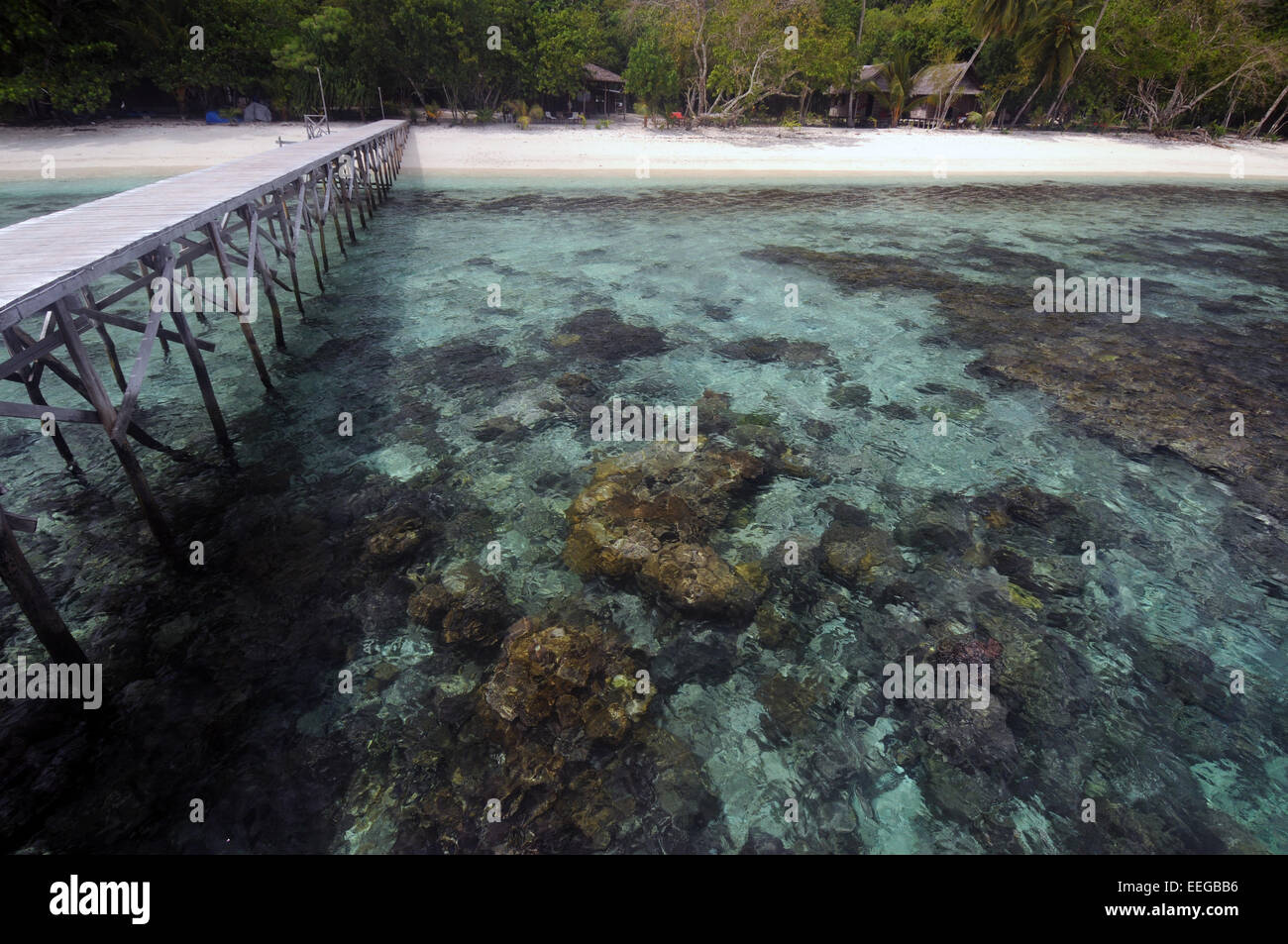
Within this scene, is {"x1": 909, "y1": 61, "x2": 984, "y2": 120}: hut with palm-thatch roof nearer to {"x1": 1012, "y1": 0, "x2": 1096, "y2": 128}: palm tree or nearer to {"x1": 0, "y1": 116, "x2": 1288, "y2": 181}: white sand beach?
{"x1": 1012, "y1": 0, "x2": 1096, "y2": 128}: palm tree

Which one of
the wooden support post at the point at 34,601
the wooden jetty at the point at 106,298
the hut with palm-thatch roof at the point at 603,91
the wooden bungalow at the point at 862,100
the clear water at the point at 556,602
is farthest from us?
the wooden bungalow at the point at 862,100

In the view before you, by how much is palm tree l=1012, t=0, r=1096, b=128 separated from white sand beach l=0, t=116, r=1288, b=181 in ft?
14.0

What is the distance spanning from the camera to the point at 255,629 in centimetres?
598

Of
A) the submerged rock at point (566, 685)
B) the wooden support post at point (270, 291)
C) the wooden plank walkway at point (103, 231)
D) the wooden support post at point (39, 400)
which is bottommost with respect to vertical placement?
the submerged rock at point (566, 685)

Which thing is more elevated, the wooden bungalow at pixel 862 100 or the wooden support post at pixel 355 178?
the wooden bungalow at pixel 862 100

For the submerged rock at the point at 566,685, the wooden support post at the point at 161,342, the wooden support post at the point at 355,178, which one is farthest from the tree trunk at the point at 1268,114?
the wooden support post at the point at 161,342

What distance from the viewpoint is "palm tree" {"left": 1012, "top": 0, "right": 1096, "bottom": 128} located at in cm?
3838

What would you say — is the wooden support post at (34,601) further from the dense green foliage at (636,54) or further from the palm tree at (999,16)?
the palm tree at (999,16)

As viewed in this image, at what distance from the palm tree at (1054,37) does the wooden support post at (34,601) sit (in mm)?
55192

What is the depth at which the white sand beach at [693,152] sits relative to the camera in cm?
2948

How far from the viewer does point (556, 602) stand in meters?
6.50
